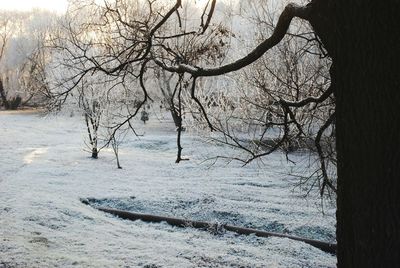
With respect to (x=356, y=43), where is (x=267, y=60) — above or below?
above

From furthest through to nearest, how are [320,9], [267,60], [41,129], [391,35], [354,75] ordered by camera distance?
[41,129] → [267,60] → [320,9] → [354,75] → [391,35]

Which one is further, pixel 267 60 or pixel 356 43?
pixel 267 60

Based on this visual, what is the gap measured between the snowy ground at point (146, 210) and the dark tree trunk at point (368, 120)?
534cm

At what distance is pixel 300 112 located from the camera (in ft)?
48.7

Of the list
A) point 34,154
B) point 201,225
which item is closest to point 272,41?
point 201,225

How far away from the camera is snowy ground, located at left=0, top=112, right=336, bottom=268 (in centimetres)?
752

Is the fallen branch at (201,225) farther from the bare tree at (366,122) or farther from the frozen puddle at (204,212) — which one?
the bare tree at (366,122)

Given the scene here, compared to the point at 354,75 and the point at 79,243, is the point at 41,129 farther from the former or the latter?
the point at 354,75

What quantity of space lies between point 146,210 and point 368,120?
32.5ft

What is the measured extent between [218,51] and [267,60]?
1162 centimetres

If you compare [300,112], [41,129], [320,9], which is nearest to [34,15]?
[41,129]

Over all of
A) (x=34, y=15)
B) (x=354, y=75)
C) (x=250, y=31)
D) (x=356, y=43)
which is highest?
(x=34, y=15)

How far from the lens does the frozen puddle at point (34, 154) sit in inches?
714

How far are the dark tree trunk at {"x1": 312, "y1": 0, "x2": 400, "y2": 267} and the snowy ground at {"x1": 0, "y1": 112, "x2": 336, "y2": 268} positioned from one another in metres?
5.34
